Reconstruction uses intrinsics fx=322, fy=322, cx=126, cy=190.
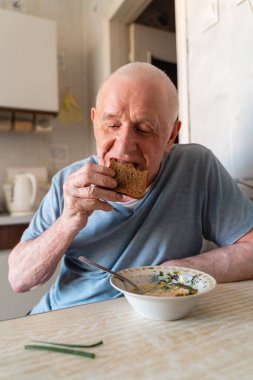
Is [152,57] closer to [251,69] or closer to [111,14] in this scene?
[111,14]

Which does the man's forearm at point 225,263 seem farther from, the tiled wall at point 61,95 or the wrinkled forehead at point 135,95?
the tiled wall at point 61,95

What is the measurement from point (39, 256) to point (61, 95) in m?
2.00

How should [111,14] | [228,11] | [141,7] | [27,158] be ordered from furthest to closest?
[27,158] < [111,14] < [141,7] < [228,11]

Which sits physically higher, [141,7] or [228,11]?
[141,7]

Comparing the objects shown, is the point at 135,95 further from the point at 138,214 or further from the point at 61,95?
the point at 61,95

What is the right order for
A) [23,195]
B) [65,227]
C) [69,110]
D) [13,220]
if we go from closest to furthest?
[65,227]
[13,220]
[23,195]
[69,110]

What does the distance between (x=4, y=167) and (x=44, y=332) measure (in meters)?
2.02

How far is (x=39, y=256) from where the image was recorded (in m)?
0.84

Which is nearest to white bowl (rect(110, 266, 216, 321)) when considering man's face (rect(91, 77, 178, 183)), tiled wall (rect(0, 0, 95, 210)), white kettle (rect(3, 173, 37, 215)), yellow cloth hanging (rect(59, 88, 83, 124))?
man's face (rect(91, 77, 178, 183))

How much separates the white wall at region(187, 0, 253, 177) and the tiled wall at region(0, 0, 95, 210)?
4.63 feet

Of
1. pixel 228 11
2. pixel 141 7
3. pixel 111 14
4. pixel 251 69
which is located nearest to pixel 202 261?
pixel 251 69

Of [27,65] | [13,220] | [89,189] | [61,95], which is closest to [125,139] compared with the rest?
[89,189]

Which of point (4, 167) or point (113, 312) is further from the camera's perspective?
point (4, 167)

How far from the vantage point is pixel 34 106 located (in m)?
2.14
